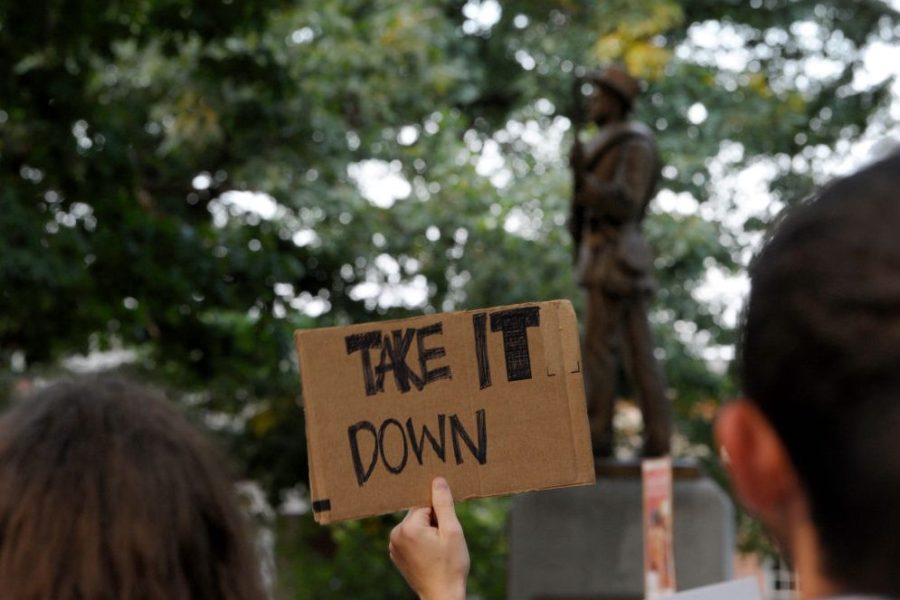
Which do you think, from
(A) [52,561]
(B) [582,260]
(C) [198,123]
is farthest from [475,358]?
(C) [198,123]

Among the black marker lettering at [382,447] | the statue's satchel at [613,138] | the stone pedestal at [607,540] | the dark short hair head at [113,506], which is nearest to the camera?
the dark short hair head at [113,506]

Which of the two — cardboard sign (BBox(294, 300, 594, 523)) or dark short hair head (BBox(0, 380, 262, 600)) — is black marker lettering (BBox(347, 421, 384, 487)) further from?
dark short hair head (BBox(0, 380, 262, 600))

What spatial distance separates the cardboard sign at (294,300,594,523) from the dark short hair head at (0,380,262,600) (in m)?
0.47

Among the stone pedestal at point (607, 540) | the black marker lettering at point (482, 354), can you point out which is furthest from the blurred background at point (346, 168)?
the black marker lettering at point (482, 354)

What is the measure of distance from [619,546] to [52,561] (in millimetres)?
7734

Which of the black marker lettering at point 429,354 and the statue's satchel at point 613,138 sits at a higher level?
the statue's satchel at point 613,138

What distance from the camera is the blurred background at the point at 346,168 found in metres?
8.91

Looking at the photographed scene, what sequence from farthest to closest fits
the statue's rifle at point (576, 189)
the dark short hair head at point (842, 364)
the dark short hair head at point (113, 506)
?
the statue's rifle at point (576, 189) < the dark short hair head at point (113, 506) < the dark short hair head at point (842, 364)

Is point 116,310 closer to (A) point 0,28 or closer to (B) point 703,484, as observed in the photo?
(A) point 0,28

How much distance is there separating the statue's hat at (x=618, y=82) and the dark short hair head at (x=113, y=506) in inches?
291

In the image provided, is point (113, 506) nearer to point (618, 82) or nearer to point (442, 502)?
point (442, 502)

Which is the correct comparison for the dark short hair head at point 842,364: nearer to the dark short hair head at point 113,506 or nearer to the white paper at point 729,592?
the dark short hair head at point 113,506

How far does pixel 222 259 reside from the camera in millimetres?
9492

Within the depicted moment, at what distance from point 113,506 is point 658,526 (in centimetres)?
625
